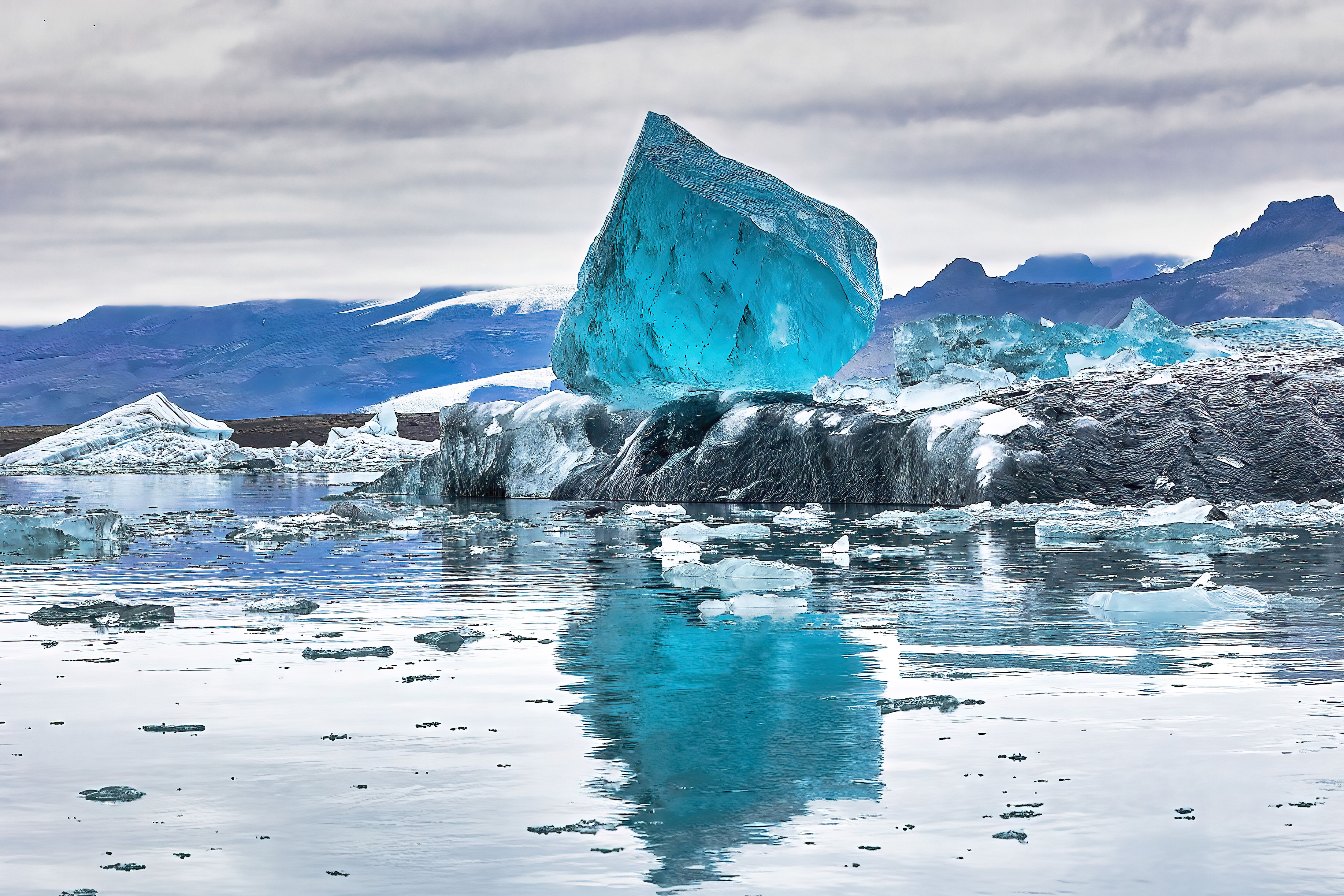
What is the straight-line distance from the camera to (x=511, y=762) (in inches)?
193

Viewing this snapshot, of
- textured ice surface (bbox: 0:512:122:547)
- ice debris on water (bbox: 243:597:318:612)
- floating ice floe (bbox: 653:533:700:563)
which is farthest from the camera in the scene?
textured ice surface (bbox: 0:512:122:547)

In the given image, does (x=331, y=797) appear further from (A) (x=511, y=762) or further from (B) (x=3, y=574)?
(B) (x=3, y=574)

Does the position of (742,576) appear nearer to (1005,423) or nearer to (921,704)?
(921,704)

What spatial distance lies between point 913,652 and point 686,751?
98.3 inches

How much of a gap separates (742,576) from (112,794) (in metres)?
6.82

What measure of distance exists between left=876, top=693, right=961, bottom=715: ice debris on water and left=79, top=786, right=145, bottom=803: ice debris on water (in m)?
2.83

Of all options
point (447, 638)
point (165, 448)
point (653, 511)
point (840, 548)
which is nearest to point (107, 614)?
point (447, 638)

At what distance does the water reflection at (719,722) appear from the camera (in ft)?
13.8

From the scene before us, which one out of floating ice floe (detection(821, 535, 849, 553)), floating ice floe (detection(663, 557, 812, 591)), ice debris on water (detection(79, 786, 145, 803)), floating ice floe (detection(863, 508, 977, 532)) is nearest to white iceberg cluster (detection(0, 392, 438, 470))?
floating ice floe (detection(863, 508, 977, 532))

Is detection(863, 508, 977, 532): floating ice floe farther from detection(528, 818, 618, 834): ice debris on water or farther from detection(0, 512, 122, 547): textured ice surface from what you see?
detection(528, 818, 618, 834): ice debris on water

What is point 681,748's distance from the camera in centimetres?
512

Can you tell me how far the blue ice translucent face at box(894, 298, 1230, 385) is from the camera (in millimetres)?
31141

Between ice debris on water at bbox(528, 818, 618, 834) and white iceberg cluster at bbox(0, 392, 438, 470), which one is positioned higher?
white iceberg cluster at bbox(0, 392, 438, 470)

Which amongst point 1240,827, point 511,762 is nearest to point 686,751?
point 511,762
